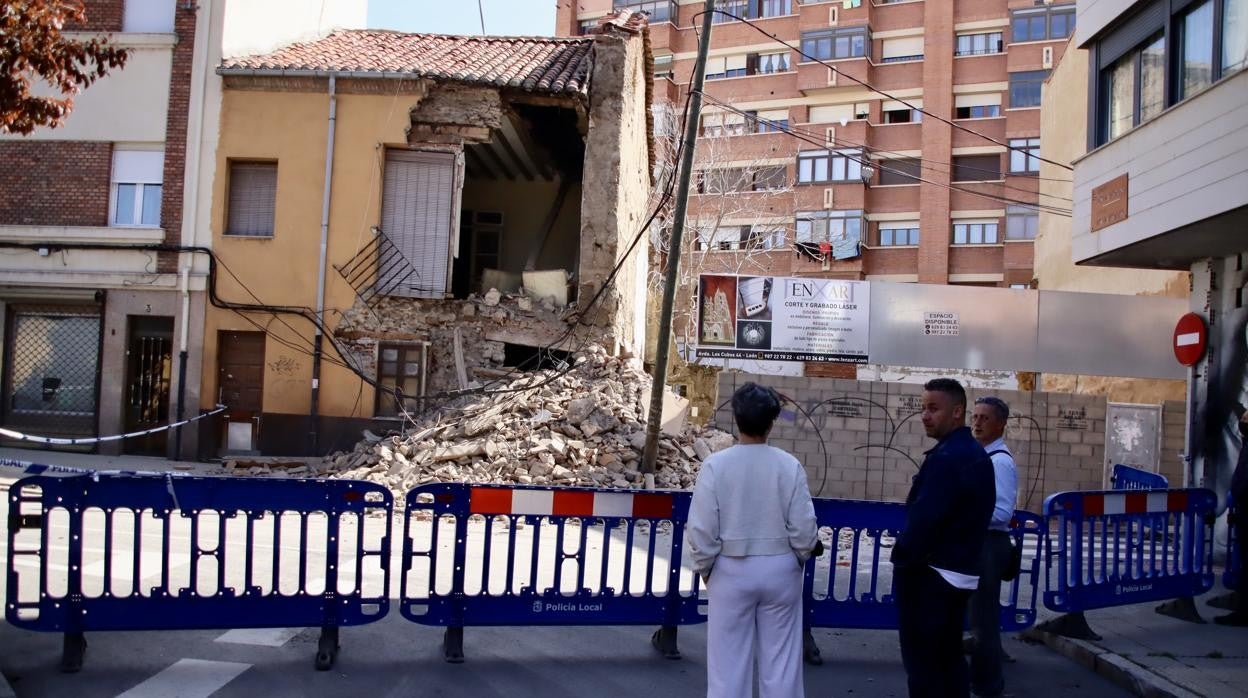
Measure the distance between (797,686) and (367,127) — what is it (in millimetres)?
15778

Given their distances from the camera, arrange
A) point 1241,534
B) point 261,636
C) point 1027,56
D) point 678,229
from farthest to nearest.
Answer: point 1027,56, point 678,229, point 1241,534, point 261,636

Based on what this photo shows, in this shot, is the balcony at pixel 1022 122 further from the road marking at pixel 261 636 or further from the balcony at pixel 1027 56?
the road marking at pixel 261 636

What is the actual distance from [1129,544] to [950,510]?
399cm

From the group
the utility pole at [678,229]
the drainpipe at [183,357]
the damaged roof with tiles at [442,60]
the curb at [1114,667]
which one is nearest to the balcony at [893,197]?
the damaged roof with tiles at [442,60]

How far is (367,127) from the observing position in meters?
17.6

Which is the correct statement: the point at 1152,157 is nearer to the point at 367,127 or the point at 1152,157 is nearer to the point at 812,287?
the point at 812,287

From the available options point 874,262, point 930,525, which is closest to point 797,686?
point 930,525

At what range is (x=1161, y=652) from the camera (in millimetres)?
6488

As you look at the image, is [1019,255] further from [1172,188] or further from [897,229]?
[1172,188]

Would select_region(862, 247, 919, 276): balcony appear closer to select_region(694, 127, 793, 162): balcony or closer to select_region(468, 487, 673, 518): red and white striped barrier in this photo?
select_region(694, 127, 793, 162): balcony

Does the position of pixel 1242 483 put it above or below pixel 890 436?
above

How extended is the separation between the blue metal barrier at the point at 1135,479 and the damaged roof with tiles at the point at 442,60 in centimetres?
1096

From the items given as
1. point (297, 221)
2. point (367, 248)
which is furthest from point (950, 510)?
point (297, 221)

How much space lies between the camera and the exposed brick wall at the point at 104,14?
18.1 m
